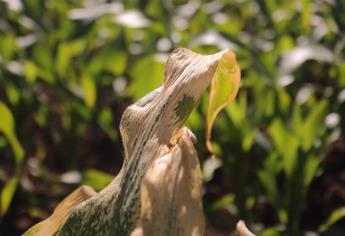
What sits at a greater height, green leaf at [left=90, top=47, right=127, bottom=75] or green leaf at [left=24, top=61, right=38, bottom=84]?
green leaf at [left=24, top=61, right=38, bottom=84]

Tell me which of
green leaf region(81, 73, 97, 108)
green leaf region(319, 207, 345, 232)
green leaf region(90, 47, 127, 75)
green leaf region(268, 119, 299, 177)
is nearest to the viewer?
green leaf region(319, 207, 345, 232)

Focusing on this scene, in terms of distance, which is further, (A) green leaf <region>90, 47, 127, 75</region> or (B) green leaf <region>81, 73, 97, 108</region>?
(A) green leaf <region>90, 47, 127, 75</region>

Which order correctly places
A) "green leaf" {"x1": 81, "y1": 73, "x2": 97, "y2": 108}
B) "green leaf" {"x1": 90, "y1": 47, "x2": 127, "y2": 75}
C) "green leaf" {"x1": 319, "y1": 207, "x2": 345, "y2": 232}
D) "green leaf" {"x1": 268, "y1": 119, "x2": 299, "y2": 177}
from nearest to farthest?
"green leaf" {"x1": 319, "y1": 207, "x2": 345, "y2": 232}
"green leaf" {"x1": 268, "y1": 119, "x2": 299, "y2": 177}
"green leaf" {"x1": 81, "y1": 73, "x2": 97, "y2": 108}
"green leaf" {"x1": 90, "y1": 47, "x2": 127, "y2": 75}

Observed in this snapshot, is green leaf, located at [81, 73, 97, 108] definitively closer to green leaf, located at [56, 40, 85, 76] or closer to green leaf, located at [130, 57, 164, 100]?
green leaf, located at [56, 40, 85, 76]

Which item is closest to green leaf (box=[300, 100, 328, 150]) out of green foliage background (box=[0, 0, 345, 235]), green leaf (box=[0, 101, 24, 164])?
green foliage background (box=[0, 0, 345, 235])

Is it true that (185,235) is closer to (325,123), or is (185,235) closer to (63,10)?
(325,123)
